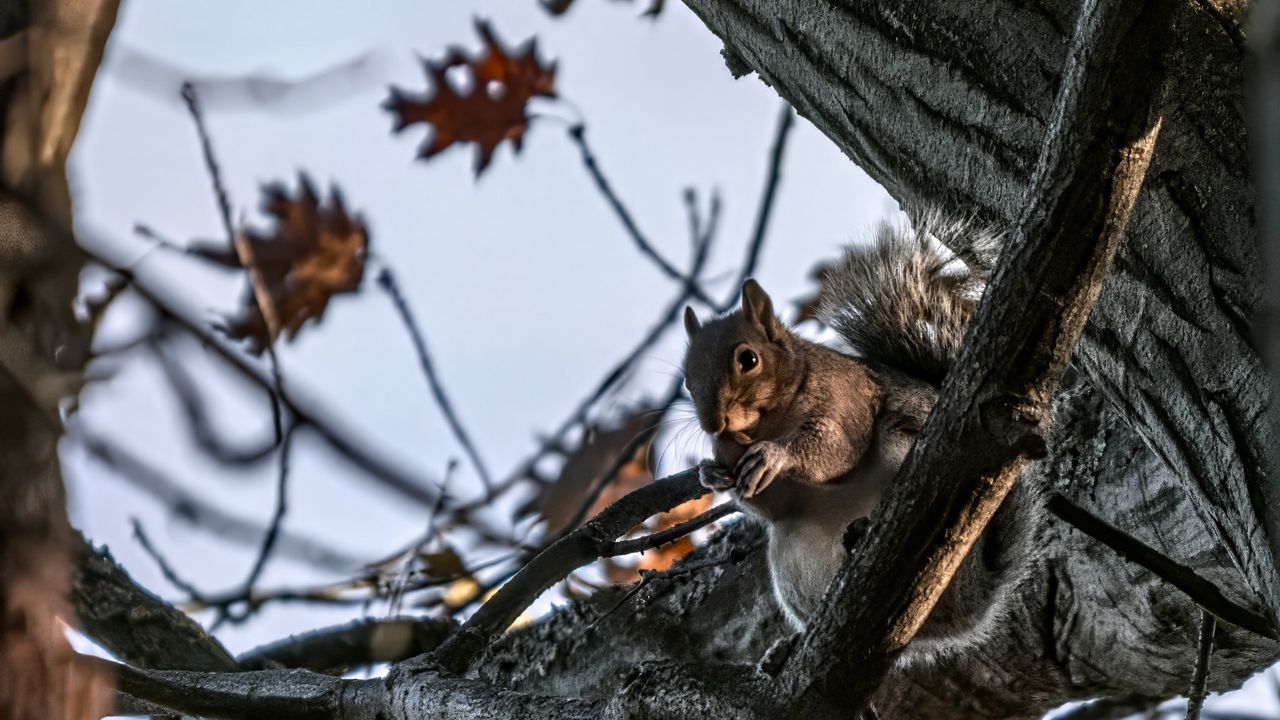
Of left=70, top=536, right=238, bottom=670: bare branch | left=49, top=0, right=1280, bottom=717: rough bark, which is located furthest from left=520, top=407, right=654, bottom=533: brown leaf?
left=70, top=536, right=238, bottom=670: bare branch

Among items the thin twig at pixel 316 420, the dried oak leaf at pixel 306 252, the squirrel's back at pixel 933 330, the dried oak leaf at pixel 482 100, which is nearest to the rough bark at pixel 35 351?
the thin twig at pixel 316 420

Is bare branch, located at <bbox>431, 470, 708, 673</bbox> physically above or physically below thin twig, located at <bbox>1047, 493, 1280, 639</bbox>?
above

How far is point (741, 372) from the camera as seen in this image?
222 cm

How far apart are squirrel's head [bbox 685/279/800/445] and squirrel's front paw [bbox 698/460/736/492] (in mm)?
144

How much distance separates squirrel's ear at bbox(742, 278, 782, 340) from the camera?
2379 mm

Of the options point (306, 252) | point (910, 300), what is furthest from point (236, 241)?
point (306, 252)

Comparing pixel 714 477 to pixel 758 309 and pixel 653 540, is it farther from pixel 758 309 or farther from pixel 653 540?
pixel 758 309

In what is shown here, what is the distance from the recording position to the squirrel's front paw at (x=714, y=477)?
1.96 meters

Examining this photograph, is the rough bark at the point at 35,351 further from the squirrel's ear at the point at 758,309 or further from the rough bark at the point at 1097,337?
the squirrel's ear at the point at 758,309

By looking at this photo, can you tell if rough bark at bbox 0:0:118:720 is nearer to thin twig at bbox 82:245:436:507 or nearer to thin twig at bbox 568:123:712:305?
thin twig at bbox 82:245:436:507

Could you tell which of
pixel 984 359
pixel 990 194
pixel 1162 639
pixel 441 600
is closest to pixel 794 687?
pixel 984 359

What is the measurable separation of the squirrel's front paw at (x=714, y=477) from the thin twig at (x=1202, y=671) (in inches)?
28.5

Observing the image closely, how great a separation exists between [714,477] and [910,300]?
635 mm

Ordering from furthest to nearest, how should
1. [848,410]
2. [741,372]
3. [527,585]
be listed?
[741,372] → [848,410] → [527,585]
